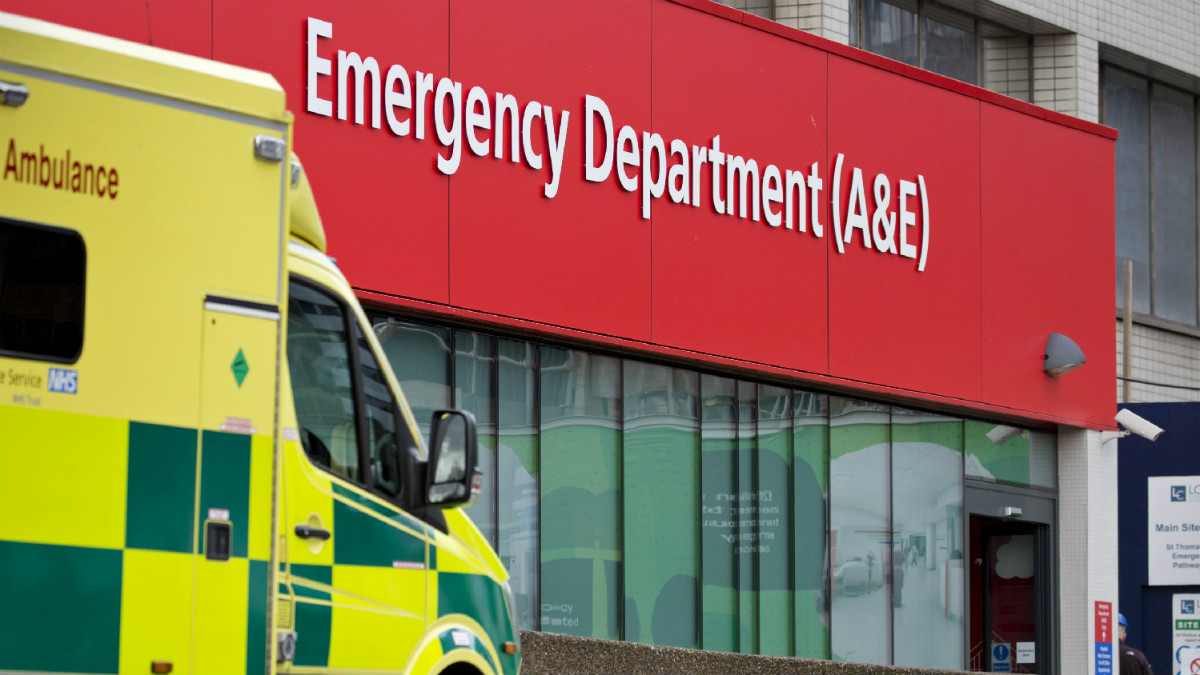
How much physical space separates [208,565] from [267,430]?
1.76ft

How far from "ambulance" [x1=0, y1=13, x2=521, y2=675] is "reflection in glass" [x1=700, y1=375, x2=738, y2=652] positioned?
29.4 ft

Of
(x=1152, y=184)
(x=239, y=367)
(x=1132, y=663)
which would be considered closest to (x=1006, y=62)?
(x=1152, y=184)

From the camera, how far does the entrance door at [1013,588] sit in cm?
1900

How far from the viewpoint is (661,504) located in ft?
49.5

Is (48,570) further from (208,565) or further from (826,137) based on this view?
(826,137)

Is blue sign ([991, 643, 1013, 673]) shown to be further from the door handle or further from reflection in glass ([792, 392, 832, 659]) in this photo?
the door handle

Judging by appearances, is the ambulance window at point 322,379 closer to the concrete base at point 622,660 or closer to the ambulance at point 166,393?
the ambulance at point 166,393

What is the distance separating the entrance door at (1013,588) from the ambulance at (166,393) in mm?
13361

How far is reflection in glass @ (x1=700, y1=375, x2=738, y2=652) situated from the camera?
1544 cm

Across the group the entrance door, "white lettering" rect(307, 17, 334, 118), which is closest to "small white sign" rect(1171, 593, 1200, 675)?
the entrance door

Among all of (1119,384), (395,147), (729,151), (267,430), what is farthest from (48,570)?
(1119,384)

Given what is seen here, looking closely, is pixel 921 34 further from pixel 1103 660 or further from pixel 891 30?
pixel 1103 660

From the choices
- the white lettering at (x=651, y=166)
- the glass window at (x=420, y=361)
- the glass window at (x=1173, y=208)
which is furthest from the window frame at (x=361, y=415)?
the glass window at (x=1173, y=208)

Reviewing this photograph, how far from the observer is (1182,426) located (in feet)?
65.1
